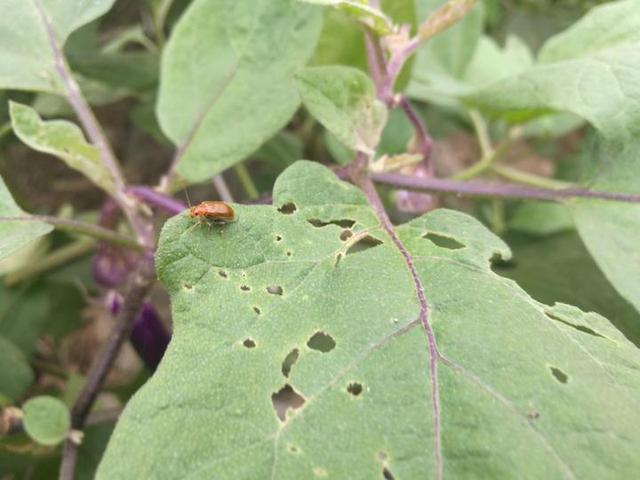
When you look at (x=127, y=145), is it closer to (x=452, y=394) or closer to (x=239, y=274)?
(x=239, y=274)

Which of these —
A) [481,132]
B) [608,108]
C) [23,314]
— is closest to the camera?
[608,108]

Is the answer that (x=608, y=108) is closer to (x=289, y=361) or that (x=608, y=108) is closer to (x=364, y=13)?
(x=364, y=13)

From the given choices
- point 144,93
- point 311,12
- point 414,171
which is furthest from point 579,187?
point 144,93

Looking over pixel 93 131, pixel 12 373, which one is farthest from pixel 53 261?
pixel 93 131

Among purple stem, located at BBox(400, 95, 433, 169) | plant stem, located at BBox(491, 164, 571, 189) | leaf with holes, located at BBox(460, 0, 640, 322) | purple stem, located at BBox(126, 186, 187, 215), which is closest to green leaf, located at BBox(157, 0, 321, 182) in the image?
purple stem, located at BBox(126, 186, 187, 215)

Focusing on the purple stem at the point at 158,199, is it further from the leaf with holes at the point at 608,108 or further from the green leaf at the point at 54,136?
the leaf with holes at the point at 608,108

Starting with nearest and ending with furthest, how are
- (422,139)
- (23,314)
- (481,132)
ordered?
(422,139)
(23,314)
(481,132)
